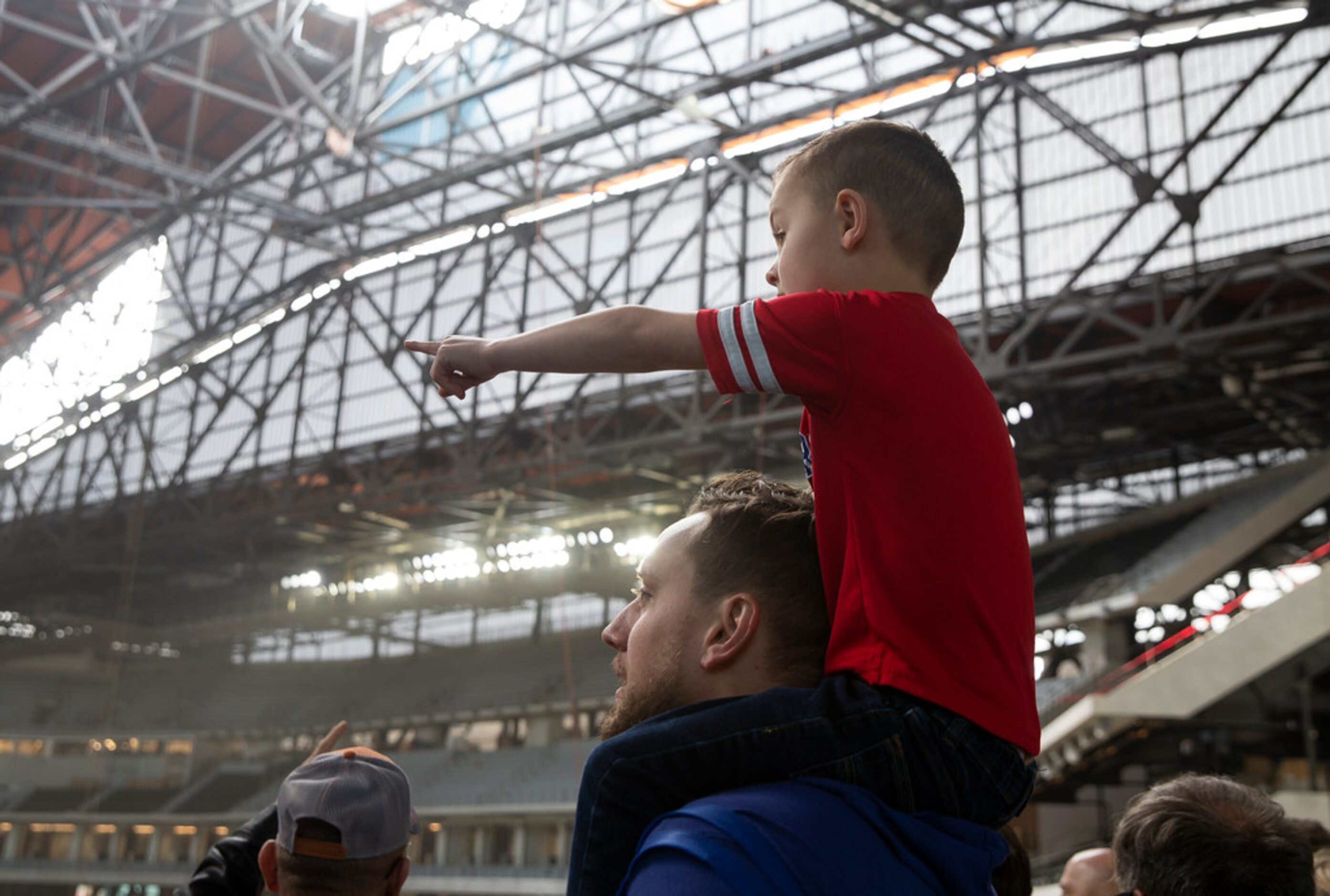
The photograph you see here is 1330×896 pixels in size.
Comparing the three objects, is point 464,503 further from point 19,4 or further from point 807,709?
point 807,709

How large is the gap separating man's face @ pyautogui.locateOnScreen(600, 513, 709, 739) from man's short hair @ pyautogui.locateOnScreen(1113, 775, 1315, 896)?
4.13 ft

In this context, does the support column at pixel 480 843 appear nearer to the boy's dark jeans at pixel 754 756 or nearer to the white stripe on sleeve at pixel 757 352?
the boy's dark jeans at pixel 754 756

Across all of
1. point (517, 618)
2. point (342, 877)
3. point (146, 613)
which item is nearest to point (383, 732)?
point (517, 618)

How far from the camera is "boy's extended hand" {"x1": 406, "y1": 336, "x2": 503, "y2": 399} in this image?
176cm

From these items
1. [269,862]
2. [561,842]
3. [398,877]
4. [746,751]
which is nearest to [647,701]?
[746,751]

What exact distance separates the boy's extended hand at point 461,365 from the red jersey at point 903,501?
1.09ft

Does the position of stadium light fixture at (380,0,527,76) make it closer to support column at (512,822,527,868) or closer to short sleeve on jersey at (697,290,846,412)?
support column at (512,822,527,868)

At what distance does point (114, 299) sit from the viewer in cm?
2867

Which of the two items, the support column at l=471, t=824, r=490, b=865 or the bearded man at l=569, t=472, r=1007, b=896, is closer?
the bearded man at l=569, t=472, r=1007, b=896

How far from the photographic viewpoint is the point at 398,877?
99.3 inches

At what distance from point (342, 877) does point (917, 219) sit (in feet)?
5.23

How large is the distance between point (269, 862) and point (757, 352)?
62.1 inches

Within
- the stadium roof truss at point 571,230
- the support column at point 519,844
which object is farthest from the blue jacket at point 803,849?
the support column at point 519,844

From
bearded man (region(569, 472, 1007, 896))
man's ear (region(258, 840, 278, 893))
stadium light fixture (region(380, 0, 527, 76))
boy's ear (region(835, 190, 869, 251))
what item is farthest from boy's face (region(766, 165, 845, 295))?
stadium light fixture (region(380, 0, 527, 76))
